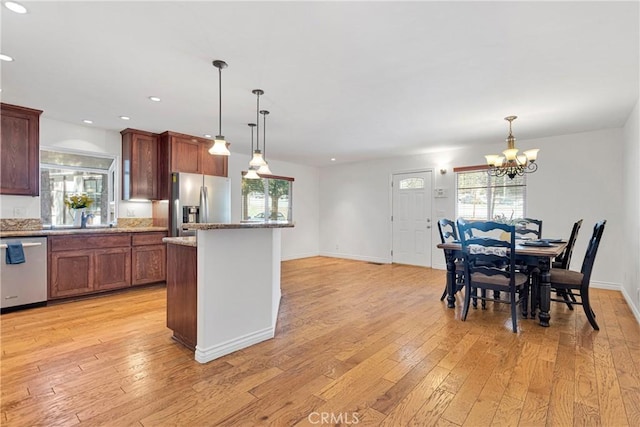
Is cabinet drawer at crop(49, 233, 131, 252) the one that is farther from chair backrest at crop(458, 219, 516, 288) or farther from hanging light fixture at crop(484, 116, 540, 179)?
hanging light fixture at crop(484, 116, 540, 179)

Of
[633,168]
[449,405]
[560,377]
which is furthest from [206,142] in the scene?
[633,168]

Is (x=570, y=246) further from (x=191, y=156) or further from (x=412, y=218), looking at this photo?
(x=191, y=156)

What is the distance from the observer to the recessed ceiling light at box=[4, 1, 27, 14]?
6.15ft

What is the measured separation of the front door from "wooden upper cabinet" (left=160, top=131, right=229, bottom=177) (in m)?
3.77

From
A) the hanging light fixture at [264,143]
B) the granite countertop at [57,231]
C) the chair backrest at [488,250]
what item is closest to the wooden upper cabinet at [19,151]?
the granite countertop at [57,231]

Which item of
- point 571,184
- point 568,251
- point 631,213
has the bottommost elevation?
point 568,251

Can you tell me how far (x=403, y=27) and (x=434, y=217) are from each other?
188 inches

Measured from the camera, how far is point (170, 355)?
2428 mm

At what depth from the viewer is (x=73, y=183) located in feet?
14.8

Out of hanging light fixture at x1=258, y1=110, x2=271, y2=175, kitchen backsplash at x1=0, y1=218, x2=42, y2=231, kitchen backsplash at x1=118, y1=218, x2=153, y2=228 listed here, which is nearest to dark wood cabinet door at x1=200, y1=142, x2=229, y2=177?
hanging light fixture at x1=258, y1=110, x2=271, y2=175

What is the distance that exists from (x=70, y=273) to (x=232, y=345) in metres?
2.83

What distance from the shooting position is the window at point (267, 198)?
264 inches

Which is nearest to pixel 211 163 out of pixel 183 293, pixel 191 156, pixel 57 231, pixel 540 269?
pixel 191 156

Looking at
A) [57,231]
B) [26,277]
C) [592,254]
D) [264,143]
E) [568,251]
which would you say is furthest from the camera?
[264,143]
